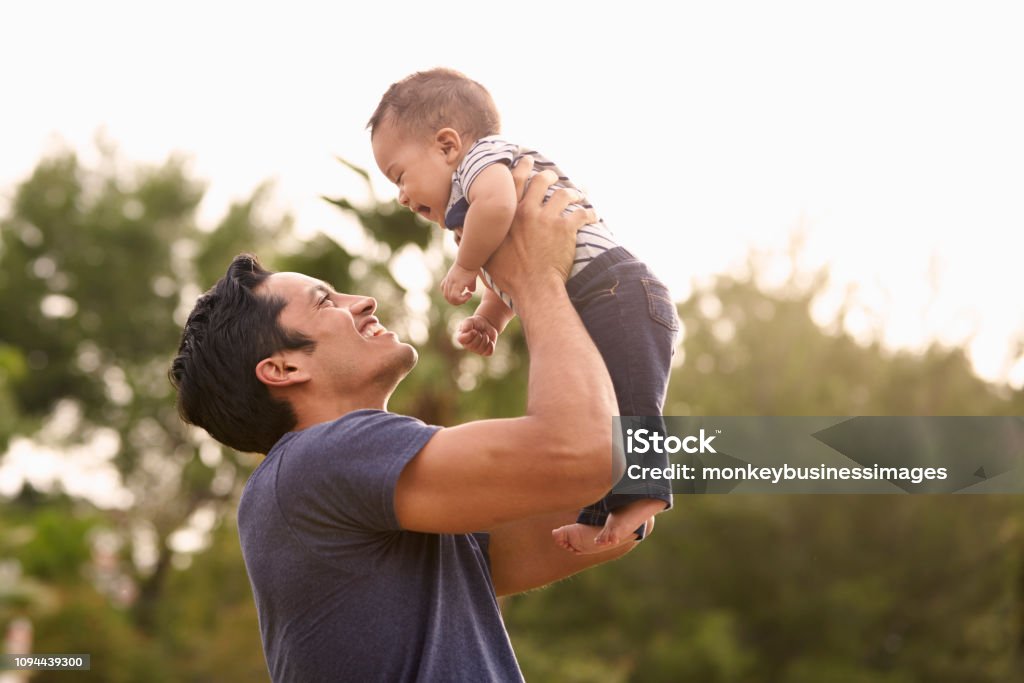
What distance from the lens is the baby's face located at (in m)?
2.58

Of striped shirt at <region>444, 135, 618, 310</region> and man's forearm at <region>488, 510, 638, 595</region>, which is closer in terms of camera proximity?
striped shirt at <region>444, 135, 618, 310</region>

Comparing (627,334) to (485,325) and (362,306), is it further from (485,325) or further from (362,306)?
(362,306)

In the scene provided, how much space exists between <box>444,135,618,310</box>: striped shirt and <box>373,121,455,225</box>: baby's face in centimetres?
6

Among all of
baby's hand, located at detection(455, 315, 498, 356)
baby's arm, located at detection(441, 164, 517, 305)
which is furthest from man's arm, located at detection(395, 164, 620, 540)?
baby's hand, located at detection(455, 315, 498, 356)

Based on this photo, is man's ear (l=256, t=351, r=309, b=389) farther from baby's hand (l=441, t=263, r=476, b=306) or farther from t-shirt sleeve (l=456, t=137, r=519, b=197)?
t-shirt sleeve (l=456, t=137, r=519, b=197)

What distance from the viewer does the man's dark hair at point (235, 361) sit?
7.56 feet

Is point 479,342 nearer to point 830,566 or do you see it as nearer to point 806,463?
point 806,463

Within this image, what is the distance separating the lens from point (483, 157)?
7.80 feet

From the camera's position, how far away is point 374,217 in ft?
37.4

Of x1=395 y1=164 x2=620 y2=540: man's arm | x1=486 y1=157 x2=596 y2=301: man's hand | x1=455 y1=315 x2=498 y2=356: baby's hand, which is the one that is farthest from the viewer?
x1=455 y1=315 x2=498 y2=356: baby's hand

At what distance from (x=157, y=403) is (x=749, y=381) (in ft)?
44.5

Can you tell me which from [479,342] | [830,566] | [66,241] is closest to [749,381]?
[830,566]

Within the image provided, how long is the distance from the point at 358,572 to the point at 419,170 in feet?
3.26

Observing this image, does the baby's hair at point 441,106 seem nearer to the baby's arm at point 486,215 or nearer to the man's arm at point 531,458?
the baby's arm at point 486,215
